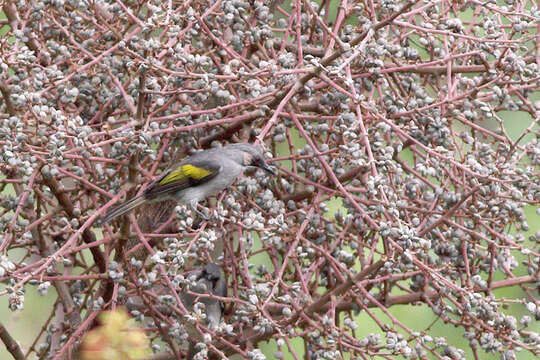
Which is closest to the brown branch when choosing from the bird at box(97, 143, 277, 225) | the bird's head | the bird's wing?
the bird at box(97, 143, 277, 225)

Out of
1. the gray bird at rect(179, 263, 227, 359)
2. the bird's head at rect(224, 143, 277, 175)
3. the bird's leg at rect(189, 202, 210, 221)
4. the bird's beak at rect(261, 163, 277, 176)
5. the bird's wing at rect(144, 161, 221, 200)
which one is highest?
the bird's head at rect(224, 143, 277, 175)

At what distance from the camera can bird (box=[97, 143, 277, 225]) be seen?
324cm

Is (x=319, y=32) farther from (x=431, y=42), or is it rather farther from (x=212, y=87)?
(x=212, y=87)

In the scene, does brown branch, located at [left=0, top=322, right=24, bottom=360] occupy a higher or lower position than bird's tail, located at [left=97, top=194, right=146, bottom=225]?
lower

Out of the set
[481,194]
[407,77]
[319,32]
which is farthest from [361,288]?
[319,32]

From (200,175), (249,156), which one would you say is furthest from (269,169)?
(200,175)

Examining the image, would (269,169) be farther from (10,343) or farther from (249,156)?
(10,343)

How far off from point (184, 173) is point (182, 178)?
1.0 inches

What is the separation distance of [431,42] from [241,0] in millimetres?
821

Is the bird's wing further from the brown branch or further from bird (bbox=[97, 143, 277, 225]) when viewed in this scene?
the brown branch

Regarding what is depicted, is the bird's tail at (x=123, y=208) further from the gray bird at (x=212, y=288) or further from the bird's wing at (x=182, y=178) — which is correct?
the gray bird at (x=212, y=288)

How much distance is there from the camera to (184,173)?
3508 mm

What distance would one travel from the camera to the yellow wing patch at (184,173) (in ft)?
11.1

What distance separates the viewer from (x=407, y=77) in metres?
3.63
